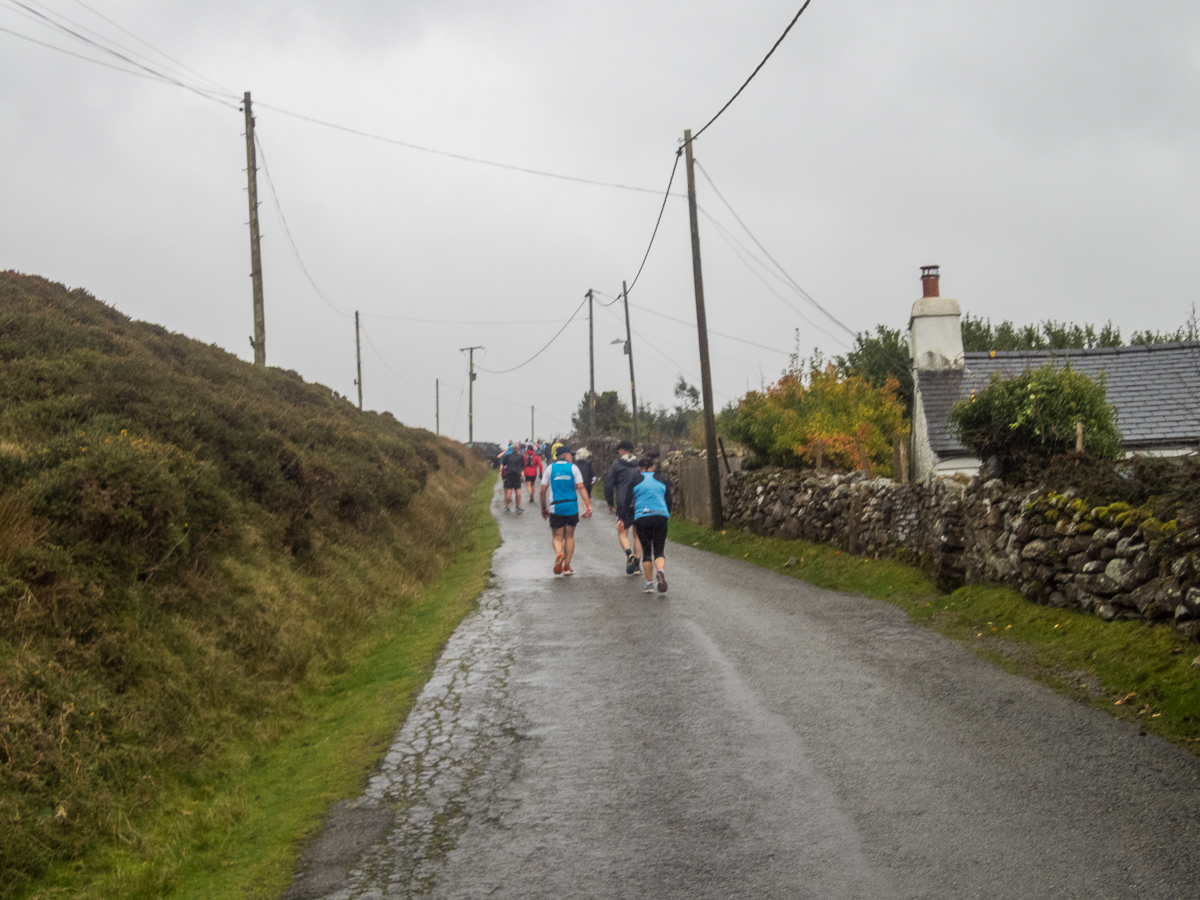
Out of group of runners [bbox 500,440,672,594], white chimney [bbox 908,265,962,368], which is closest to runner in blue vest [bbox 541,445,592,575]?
group of runners [bbox 500,440,672,594]

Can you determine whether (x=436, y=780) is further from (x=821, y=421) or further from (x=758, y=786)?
(x=821, y=421)

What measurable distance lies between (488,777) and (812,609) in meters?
6.67

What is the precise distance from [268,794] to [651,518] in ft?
23.4

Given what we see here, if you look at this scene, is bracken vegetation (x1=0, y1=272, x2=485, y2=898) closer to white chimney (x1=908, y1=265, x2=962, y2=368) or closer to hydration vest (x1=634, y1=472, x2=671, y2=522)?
hydration vest (x1=634, y1=472, x2=671, y2=522)

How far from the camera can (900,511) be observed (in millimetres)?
14445

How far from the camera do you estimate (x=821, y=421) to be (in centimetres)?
2403

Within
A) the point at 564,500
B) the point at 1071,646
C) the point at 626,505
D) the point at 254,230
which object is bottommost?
the point at 1071,646

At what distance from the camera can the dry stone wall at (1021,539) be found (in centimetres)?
802

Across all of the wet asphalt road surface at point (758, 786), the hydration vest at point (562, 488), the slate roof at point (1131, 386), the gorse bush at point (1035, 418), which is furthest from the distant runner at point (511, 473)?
the wet asphalt road surface at point (758, 786)

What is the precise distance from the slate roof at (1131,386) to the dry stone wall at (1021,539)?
15.7 ft

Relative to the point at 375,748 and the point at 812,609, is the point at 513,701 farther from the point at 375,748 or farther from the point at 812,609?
the point at 812,609

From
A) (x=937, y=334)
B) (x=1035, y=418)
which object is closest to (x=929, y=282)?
(x=937, y=334)

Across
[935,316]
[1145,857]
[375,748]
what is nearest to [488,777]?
[375,748]

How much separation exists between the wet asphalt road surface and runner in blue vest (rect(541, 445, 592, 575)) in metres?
5.11
